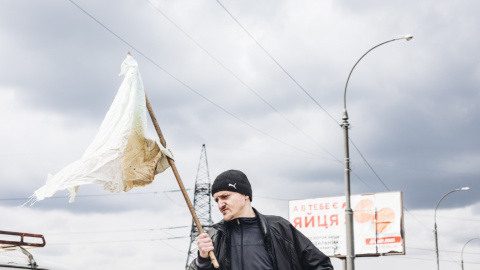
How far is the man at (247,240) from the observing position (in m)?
4.55

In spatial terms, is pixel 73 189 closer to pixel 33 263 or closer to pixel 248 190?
pixel 33 263

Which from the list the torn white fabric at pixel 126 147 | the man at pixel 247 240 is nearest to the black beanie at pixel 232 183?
the man at pixel 247 240

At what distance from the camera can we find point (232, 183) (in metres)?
4.70

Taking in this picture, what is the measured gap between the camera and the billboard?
109 feet

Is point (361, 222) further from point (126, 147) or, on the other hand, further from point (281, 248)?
point (281, 248)

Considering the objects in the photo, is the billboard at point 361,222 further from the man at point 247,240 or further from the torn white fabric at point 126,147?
the man at point 247,240

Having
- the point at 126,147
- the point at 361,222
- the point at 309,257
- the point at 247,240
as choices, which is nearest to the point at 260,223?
the point at 247,240

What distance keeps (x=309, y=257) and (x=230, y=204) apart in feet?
2.26

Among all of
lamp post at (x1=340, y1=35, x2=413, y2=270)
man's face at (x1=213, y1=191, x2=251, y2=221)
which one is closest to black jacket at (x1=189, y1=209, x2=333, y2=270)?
man's face at (x1=213, y1=191, x2=251, y2=221)

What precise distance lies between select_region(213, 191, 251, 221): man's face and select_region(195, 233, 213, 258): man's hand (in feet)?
0.84

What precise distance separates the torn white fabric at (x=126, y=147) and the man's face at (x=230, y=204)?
795 mm

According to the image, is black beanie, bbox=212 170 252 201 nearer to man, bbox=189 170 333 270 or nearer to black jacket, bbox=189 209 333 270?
man, bbox=189 170 333 270

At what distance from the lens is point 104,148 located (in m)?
5.16

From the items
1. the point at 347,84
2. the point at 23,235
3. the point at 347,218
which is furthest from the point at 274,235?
the point at 347,84
